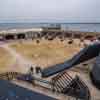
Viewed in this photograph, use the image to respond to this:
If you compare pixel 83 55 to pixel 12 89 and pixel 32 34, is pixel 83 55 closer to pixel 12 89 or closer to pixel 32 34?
pixel 12 89

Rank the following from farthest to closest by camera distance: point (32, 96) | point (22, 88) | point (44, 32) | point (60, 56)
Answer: point (44, 32), point (60, 56), point (22, 88), point (32, 96)

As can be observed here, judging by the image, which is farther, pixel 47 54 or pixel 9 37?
pixel 9 37

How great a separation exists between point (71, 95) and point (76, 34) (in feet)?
157

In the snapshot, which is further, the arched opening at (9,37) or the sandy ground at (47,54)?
the arched opening at (9,37)

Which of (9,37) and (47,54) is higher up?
(47,54)

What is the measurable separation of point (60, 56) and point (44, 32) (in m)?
35.0

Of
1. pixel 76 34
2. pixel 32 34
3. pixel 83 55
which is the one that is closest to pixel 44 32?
pixel 32 34

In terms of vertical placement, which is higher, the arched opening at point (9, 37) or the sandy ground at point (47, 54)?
the sandy ground at point (47, 54)

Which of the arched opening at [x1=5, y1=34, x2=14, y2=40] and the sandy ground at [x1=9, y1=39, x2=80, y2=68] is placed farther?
the arched opening at [x1=5, y1=34, x2=14, y2=40]

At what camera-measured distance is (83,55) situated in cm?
1577

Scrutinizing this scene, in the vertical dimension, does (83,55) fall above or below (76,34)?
above

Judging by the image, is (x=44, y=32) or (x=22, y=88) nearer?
(x=22, y=88)

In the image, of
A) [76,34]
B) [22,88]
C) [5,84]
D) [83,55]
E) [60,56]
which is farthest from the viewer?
[76,34]

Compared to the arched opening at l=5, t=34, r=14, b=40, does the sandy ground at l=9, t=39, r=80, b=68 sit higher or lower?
higher
